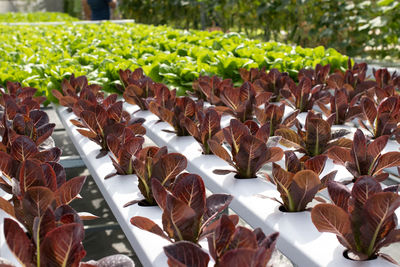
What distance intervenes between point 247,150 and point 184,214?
0.57 metres

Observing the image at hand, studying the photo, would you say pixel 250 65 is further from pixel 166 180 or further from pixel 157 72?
pixel 166 180

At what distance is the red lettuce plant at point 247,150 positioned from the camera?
1811 mm

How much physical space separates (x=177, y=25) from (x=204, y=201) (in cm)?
1435

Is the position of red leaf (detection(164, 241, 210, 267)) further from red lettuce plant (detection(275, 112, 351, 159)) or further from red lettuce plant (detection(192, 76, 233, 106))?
red lettuce plant (detection(192, 76, 233, 106))

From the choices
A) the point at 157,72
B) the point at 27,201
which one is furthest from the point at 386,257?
the point at 157,72

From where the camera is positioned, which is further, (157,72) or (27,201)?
(157,72)

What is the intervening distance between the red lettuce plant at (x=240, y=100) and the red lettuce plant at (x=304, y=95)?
0.23 m

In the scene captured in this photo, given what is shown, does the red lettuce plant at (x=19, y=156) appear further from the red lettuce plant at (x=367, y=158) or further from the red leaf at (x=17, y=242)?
the red lettuce plant at (x=367, y=158)

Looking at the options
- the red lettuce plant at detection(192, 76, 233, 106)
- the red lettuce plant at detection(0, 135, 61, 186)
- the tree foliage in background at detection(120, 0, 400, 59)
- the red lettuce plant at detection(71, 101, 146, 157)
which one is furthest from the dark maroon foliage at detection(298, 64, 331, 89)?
the tree foliage in background at detection(120, 0, 400, 59)

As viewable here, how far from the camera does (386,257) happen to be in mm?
1327

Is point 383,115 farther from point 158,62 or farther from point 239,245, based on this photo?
point 158,62

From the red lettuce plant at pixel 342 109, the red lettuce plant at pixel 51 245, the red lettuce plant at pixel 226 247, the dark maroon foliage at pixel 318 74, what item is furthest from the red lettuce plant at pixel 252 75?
the red lettuce plant at pixel 51 245

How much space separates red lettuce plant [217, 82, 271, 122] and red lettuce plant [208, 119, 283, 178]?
0.69m

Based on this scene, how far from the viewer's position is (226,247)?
1.18 metres
